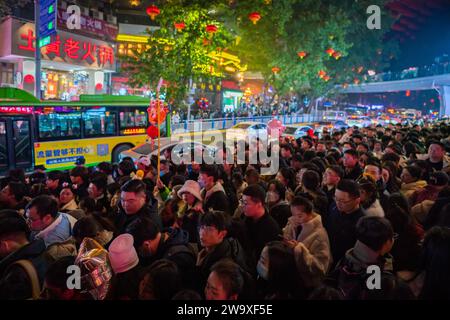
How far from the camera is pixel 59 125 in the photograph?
533 inches

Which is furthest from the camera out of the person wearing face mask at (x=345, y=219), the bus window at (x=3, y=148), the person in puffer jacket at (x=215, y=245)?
the bus window at (x=3, y=148)

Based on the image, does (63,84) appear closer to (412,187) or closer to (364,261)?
(412,187)

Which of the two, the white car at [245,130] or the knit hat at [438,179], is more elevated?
the white car at [245,130]

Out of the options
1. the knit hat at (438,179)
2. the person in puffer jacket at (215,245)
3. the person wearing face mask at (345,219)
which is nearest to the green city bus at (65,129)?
the person in puffer jacket at (215,245)

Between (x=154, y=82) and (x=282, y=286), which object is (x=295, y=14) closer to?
(x=154, y=82)

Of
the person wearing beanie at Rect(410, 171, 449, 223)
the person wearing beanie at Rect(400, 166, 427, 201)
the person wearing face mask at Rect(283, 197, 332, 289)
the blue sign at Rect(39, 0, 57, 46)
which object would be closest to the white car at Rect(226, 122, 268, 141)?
the blue sign at Rect(39, 0, 57, 46)

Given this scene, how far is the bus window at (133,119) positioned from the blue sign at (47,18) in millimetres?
4024

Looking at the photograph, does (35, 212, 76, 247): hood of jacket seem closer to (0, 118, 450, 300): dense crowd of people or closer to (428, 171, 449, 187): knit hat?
(0, 118, 450, 300): dense crowd of people

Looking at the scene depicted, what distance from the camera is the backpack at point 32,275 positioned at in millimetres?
2799

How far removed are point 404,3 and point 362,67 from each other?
253 inches

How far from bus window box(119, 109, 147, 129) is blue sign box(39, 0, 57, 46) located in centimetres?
402

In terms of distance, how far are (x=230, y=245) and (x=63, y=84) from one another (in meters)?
25.4

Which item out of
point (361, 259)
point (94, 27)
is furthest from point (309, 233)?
point (94, 27)

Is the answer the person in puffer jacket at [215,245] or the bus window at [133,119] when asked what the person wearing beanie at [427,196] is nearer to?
the person in puffer jacket at [215,245]
